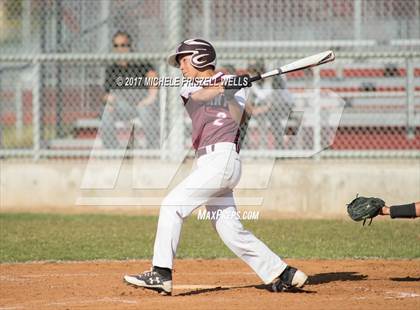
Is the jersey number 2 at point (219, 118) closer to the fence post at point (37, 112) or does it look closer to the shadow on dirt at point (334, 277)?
the shadow on dirt at point (334, 277)

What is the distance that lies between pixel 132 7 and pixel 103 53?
0.89 m

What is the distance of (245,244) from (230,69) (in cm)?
719

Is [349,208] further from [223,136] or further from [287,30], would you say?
[287,30]

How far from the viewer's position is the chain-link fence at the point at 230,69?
13.6 meters

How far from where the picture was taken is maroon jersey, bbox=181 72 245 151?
23.0 feet

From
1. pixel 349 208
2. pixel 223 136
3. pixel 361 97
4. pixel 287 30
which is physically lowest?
pixel 349 208

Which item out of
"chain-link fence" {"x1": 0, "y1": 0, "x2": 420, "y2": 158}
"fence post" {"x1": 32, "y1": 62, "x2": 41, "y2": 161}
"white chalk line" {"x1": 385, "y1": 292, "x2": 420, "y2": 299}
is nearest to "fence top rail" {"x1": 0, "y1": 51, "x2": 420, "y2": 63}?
"chain-link fence" {"x1": 0, "y1": 0, "x2": 420, "y2": 158}

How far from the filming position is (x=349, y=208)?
7391 mm

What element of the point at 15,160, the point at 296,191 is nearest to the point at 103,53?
the point at 15,160

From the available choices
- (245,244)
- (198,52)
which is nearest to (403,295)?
(245,244)

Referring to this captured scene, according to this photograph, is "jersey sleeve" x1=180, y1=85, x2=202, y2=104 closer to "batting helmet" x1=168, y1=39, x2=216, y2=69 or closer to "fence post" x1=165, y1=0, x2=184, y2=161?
"batting helmet" x1=168, y1=39, x2=216, y2=69

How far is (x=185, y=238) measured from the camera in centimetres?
1089

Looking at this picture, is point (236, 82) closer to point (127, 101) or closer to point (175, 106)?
point (175, 106)

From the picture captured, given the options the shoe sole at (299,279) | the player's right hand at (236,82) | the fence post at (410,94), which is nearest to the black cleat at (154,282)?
the shoe sole at (299,279)
